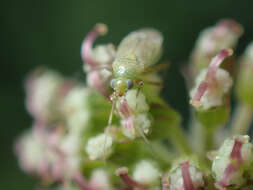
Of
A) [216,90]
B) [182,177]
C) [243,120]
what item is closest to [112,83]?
[216,90]

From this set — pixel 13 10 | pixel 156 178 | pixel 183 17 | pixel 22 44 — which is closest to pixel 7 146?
pixel 22 44

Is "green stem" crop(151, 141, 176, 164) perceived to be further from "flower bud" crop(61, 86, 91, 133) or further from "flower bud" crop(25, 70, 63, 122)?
"flower bud" crop(25, 70, 63, 122)

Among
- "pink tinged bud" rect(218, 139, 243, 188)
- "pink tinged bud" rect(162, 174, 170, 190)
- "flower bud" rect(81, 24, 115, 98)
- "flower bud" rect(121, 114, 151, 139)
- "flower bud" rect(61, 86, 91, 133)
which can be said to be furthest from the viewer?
"flower bud" rect(61, 86, 91, 133)

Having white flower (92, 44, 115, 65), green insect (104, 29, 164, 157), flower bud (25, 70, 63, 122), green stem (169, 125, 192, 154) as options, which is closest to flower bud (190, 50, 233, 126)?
green stem (169, 125, 192, 154)

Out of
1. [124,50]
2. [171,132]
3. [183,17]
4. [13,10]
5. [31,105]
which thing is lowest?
[171,132]

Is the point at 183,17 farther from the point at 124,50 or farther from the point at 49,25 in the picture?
the point at 124,50

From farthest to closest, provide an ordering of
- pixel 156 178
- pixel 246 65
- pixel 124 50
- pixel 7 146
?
pixel 7 146
pixel 246 65
pixel 124 50
pixel 156 178
